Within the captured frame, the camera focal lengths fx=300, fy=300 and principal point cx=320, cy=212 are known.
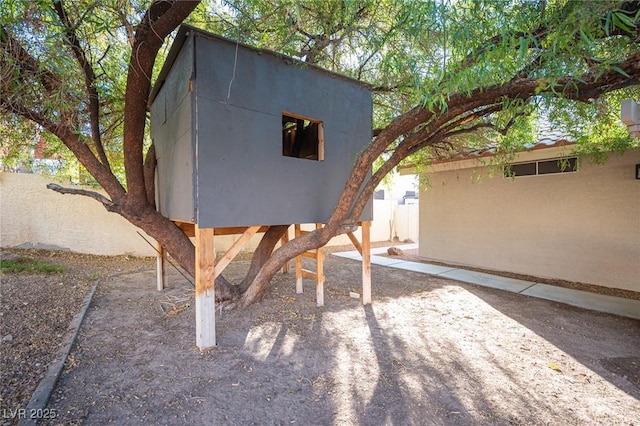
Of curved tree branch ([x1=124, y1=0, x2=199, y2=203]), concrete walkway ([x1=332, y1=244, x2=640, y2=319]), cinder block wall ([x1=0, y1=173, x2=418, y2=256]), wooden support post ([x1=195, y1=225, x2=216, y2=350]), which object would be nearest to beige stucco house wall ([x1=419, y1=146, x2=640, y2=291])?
concrete walkway ([x1=332, y1=244, x2=640, y2=319])

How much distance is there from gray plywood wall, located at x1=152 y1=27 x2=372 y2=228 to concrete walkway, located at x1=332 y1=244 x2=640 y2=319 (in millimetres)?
3869

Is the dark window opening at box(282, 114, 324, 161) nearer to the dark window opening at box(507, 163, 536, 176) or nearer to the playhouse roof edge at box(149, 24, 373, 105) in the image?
the playhouse roof edge at box(149, 24, 373, 105)

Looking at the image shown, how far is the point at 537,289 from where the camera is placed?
547cm

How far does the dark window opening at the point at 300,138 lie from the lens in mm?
5457

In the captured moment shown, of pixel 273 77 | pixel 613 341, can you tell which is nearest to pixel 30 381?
pixel 273 77

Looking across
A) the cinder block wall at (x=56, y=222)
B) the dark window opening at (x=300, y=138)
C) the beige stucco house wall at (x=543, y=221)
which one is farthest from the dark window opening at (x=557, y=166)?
the cinder block wall at (x=56, y=222)

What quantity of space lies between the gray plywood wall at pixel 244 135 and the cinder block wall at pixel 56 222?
479 cm

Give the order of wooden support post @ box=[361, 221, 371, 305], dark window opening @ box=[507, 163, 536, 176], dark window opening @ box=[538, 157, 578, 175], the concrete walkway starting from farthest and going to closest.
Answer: dark window opening @ box=[507, 163, 536, 176] → dark window opening @ box=[538, 157, 578, 175] → wooden support post @ box=[361, 221, 371, 305] → the concrete walkway

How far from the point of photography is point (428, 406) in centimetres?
228

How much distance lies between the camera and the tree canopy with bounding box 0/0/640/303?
197 centimetres

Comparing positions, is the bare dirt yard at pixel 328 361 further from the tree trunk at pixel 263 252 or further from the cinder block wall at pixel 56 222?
the cinder block wall at pixel 56 222

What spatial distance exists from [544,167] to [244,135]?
6264mm

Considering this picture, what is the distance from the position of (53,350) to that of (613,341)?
6.02 meters

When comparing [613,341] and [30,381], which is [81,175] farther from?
[613,341]
